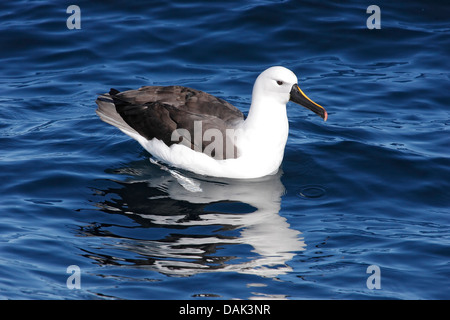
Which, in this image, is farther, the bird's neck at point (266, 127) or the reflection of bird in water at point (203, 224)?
the bird's neck at point (266, 127)

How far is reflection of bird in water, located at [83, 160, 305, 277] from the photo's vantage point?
721 centimetres

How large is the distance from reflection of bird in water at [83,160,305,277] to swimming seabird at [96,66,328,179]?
10.1 inches

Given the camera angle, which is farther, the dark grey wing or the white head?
the dark grey wing

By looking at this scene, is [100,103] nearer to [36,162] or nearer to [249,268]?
[36,162]

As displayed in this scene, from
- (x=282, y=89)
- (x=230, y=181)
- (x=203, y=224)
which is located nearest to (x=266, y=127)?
(x=282, y=89)

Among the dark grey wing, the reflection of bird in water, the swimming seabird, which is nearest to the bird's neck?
the swimming seabird

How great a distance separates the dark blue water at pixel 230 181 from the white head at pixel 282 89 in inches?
39.3

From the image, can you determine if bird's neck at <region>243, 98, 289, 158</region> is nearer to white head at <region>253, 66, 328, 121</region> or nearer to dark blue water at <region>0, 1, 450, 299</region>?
white head at <region>253, 66, 328, 121</region>

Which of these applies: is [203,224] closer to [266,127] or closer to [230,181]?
[230,181]

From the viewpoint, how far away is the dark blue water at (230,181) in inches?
277

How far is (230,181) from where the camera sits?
9328 millimetres

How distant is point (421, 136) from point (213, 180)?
10.9ft

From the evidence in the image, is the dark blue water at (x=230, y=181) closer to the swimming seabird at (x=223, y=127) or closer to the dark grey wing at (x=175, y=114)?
the swimming seabird at (x=223, y=127)

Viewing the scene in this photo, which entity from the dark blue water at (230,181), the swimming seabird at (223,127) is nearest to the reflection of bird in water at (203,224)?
the dark blue water at (230,181)
